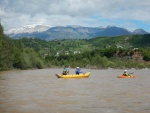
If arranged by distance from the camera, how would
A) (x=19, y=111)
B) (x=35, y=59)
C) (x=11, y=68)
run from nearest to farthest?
1. (x=19, y=111)
2. (x=11, y=68)
3. (x=35, y=59)

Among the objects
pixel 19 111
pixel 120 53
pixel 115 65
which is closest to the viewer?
pixel 19 111

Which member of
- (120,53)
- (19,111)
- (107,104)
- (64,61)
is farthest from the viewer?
(120,53)

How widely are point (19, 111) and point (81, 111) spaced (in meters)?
3.87

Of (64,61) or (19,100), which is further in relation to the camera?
(64,61)

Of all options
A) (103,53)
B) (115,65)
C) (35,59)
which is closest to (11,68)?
(35,59)

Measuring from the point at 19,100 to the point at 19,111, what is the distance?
454cm

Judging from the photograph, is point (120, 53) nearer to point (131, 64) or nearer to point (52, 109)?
point (131, 64)

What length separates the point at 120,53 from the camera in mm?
165000

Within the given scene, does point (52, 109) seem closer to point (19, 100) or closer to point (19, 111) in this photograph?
point (19, 111)

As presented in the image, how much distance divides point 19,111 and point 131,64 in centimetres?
13007

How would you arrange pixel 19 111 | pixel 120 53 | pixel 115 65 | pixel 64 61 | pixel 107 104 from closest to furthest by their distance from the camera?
pixel 19 111 < pixel 107 104 < pixel 115 65 < pixel 64 61 < pixel 120 53

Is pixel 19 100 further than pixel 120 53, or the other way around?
pixel 120 53

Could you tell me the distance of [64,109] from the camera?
18141 millimetres

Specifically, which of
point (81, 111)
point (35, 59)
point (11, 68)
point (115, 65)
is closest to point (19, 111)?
point (81, 111)
